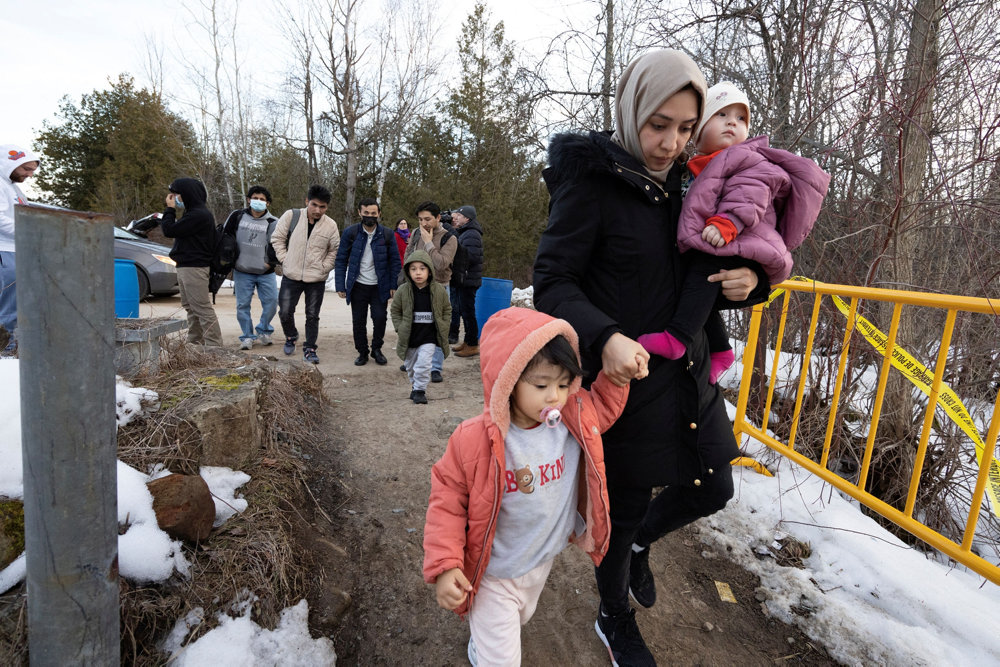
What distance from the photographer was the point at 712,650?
212cm

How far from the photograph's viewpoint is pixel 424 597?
2.31 metres

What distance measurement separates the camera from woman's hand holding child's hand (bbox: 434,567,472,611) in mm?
1417

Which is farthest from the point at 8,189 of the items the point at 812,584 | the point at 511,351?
the point at 812,584

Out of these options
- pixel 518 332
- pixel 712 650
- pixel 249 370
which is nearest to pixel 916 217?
pixel 712 650

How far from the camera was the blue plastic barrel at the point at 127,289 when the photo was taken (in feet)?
14.0

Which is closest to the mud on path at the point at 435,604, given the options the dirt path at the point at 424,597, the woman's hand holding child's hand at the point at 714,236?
the dirt path at the point at 424,597

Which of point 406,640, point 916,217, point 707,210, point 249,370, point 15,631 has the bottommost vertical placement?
point 406,640

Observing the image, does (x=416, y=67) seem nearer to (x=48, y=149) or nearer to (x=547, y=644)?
(x=48, y=149)

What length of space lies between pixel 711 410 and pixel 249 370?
2.69m

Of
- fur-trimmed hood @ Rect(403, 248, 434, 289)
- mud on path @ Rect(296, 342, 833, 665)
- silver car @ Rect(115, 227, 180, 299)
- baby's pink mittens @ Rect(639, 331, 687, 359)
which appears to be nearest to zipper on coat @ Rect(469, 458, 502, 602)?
baby's pink mittens @ Rect(639, 331, 687, 359)

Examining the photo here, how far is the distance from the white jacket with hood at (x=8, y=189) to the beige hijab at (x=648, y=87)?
15.7 ft

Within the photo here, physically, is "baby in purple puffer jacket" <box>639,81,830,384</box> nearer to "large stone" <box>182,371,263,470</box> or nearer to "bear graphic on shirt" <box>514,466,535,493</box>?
"bear graphic on shirt" <box>514,466,535,493</box>

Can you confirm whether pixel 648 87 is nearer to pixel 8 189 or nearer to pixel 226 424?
pixel 226 424

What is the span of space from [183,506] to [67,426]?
3.46 ft
